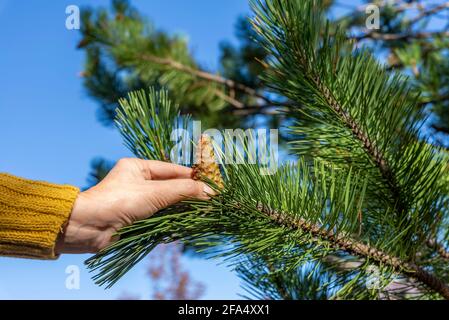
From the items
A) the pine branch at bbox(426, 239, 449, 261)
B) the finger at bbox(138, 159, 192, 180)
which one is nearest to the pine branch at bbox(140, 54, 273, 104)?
the pine branch at bbox(426, 239, 449, 261)

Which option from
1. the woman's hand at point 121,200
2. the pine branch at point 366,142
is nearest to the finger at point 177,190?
the woman's hand at point 121,200

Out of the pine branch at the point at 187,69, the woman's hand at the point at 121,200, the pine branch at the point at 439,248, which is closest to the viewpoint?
the woman's hand at the point at 121,200

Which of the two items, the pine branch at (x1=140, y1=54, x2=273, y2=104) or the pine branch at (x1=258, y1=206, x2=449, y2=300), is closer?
the pine branch at (x1=258, y1=206, x2=449, y2=300)

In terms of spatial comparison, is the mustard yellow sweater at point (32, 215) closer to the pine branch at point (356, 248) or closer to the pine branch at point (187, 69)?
the pine branch at point (356, 248)

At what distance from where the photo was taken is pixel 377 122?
53 centimetres

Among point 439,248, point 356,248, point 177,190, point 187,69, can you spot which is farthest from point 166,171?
point 187,69

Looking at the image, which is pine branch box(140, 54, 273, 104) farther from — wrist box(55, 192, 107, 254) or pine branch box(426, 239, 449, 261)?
wrist box(55, 192, 107, 254)

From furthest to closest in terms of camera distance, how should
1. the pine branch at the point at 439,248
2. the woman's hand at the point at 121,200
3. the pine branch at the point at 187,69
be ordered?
the pine branch at the point at 187,69 < the pine branch at the point at 439,248 < the woman's hand at the point at 121,200

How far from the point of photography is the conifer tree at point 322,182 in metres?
0.45

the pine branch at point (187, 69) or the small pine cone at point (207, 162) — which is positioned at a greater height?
the pine branch at point (187, 69)

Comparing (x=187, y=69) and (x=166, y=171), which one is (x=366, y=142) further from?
(x=187, y=69)

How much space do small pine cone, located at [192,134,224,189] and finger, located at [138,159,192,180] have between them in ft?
0.05

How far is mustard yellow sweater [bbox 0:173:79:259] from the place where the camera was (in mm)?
441

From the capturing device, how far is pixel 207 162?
1.48 ft
